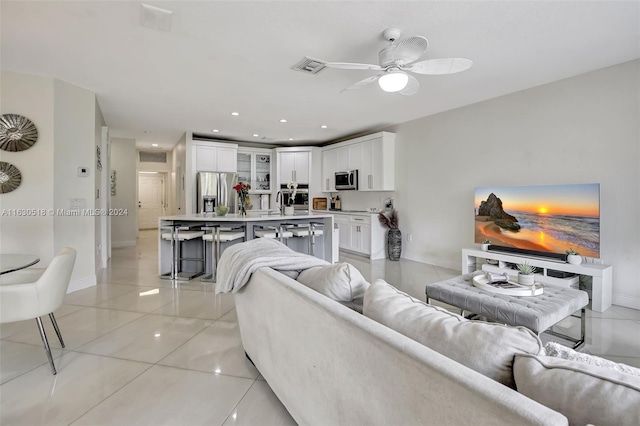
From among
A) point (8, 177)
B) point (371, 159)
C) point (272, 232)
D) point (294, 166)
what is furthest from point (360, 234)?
point (8, 177)

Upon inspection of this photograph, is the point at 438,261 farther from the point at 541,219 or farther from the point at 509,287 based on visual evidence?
the point at 509,287


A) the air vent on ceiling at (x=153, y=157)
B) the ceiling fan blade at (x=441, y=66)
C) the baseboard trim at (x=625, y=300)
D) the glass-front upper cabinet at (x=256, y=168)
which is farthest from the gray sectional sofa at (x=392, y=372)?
the air vent on ceiling at (x=153, y=157)

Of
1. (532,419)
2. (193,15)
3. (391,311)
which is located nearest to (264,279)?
(391,311)

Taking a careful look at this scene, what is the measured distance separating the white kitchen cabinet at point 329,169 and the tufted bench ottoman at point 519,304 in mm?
4864

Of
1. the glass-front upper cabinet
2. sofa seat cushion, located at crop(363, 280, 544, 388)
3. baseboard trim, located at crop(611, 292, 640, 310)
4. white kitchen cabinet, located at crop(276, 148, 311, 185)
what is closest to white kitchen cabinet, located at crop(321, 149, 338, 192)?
white kitchen cabinet, located at crop(276, 148, 311, 185)

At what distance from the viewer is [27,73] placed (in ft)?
11.2

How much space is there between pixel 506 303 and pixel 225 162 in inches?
247

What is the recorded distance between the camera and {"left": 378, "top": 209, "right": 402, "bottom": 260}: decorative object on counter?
18.8 ft

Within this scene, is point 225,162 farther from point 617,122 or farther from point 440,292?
point 617,122

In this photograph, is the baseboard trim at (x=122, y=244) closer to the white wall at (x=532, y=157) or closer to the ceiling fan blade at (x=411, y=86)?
the white wall at (x=532, y=157)

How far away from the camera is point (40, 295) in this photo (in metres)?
2.07

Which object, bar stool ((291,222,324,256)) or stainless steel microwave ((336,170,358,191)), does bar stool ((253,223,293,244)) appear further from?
stainless steel microwave ((336,170,358,191))

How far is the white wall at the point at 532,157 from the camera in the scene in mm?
3232

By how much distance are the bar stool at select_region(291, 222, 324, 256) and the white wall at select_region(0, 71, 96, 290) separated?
288cm
